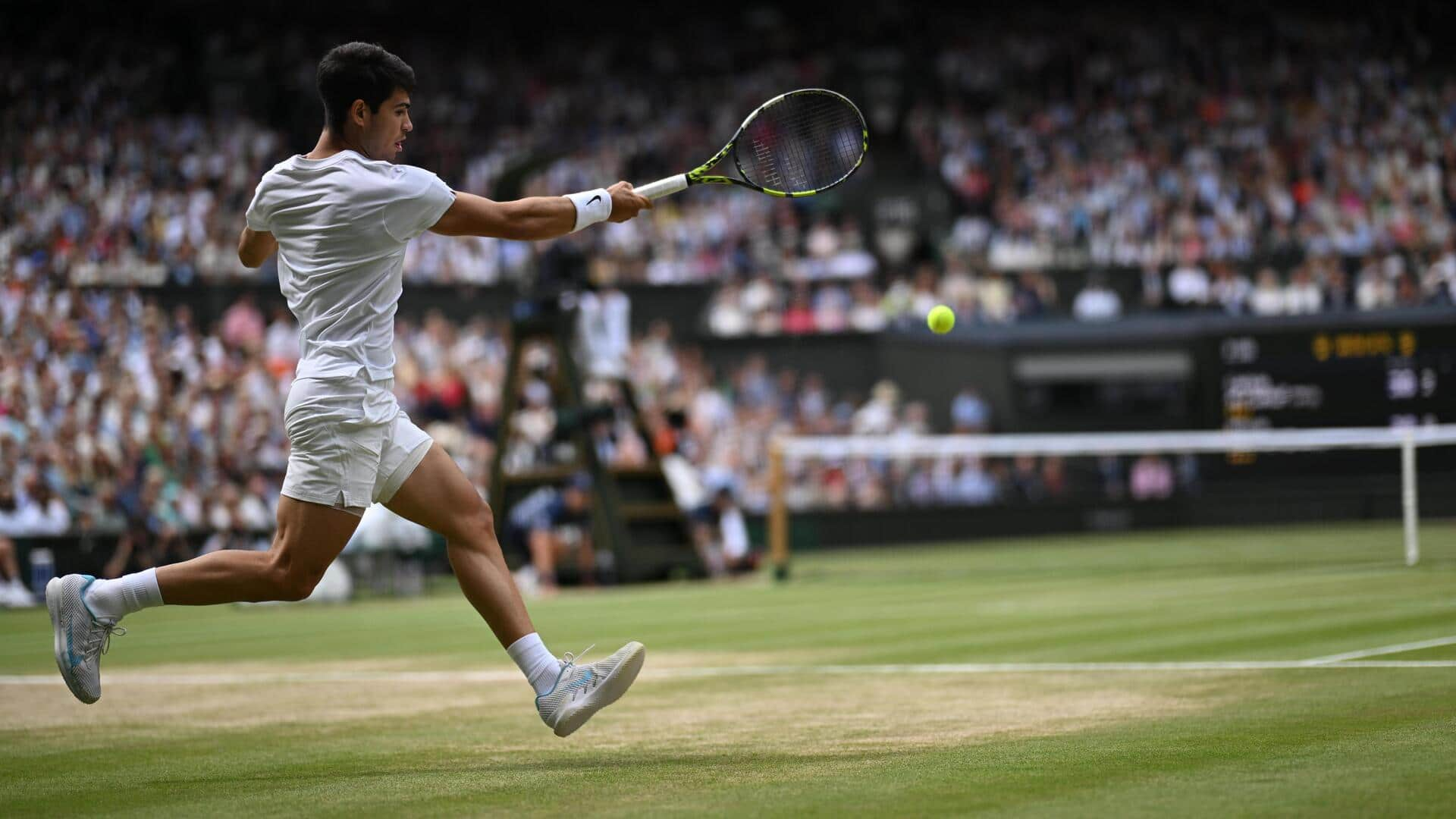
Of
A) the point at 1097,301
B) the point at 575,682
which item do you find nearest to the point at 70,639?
the point at 575,682

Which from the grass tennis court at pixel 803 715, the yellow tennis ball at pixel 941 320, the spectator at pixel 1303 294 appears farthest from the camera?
the spectator at pixel 1303 294

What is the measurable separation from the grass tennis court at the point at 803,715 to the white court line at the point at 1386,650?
0.06 metres

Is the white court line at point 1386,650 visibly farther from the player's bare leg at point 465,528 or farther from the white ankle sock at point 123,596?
the white ankle sock at point 123,596

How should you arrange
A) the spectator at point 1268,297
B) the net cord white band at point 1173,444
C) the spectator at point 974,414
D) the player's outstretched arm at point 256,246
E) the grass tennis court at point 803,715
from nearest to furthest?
1. the grass tennis court at point 803,715
2. the player's outstretched arm at point 256,246
3. the net cord white band at point 1173,444
4. the spectator at point 1268,297
5. the spectator at point 974,414

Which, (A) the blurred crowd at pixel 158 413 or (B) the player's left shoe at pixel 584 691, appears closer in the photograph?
(B) the player's left shoe at pixel 584 691

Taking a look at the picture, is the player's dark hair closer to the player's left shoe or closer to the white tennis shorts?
the white tennis shorts

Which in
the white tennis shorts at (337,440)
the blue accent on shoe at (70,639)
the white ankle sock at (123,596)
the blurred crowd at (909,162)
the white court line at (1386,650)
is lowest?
the white court line at (1386,650)

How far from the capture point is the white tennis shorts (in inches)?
231

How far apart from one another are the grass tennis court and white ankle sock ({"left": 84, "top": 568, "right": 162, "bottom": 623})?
58 cm

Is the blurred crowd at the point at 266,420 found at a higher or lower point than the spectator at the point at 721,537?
higher

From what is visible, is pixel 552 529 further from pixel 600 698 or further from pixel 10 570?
pixel 600 698

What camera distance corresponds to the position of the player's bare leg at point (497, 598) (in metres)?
5.99

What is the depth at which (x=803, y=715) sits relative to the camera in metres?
7.16

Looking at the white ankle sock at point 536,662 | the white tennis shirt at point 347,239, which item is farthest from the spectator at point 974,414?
the white tennis shirt at point 347,239
